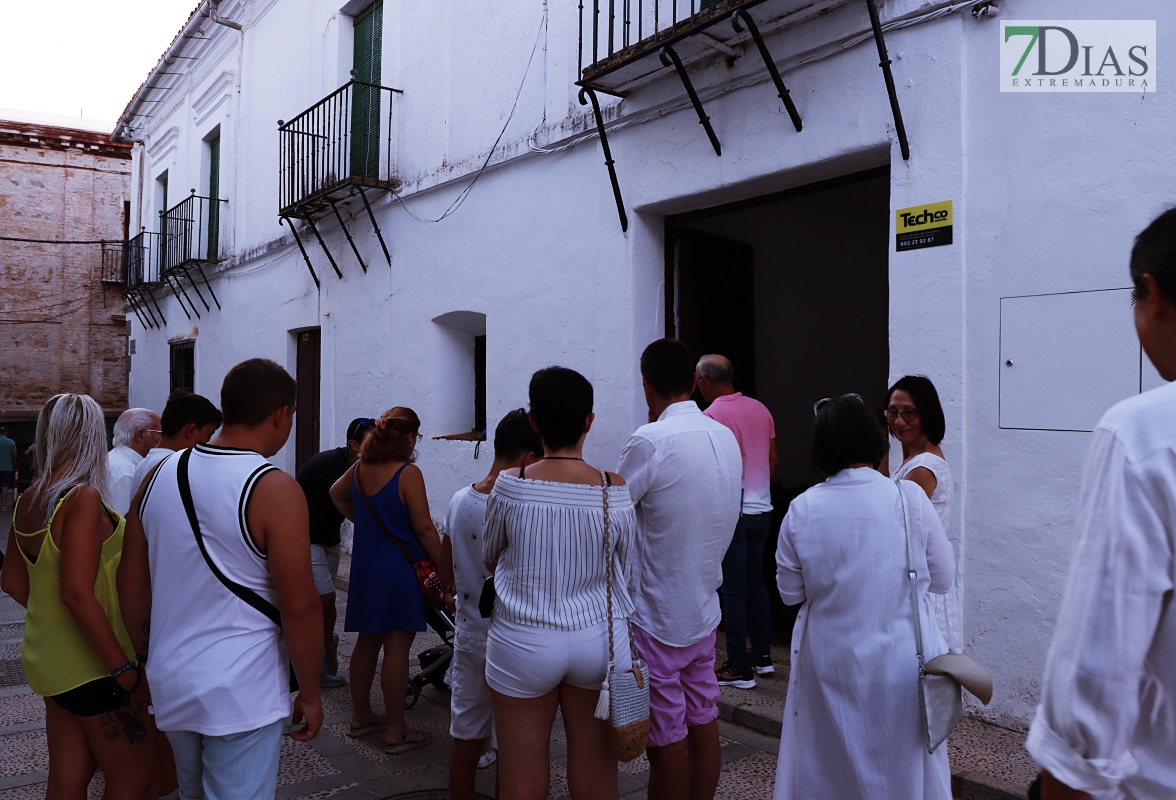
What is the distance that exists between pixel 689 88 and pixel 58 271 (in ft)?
60.7

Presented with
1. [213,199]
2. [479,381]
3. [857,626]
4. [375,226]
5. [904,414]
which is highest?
[213,199]

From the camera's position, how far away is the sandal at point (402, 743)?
404 centimetres

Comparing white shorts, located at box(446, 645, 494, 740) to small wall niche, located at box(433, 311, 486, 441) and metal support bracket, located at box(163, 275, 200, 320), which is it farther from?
metal support bracket, located at box(163, 275, 200, 320)

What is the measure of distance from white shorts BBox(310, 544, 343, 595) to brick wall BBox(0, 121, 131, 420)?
16777mm

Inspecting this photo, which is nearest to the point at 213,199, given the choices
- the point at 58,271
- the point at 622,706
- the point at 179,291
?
the point at 179,291

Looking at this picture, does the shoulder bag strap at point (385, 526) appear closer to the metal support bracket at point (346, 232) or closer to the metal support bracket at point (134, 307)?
the metal support bracket at point (346, 232)

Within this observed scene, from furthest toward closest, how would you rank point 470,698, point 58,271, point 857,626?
1. point 58,271
2. point 470,698
3. point 857,626

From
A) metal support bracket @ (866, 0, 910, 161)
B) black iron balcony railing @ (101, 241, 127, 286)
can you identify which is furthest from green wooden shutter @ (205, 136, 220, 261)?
metal support bracket @ (866, 0, 910, 161)

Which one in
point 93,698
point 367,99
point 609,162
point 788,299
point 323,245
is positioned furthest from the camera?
point 323,245

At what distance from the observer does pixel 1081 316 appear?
12.6 ft

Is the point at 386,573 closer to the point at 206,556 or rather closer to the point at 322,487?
the point at 322,487

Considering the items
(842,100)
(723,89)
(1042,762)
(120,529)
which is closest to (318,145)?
(723,89)

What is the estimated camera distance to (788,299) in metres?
8.28

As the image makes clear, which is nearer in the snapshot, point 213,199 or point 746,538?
point 746,538
